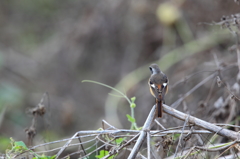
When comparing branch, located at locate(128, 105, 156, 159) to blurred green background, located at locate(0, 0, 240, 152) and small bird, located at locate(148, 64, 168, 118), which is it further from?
blurred green background, located at locate(0, 0, 240, 152)

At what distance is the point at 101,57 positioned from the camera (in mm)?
9141

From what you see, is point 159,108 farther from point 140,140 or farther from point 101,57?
point 101,57

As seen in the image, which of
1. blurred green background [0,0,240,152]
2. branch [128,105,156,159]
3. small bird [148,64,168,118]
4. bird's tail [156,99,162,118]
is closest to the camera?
branch [128,105,156,159]

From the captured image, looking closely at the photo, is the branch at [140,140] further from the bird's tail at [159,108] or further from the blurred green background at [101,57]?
the blurred green background at [101,57]

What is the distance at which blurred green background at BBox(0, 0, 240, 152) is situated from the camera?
709 cm

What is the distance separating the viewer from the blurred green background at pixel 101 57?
709 centimetres

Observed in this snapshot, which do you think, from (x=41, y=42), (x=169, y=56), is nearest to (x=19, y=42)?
(x=41, y=42)

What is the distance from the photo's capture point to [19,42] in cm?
1161

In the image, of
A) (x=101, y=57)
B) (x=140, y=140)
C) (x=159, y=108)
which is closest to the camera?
(x=140, y=140)

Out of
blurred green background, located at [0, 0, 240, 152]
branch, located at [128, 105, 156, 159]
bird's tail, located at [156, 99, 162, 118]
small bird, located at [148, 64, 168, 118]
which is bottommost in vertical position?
branch, located at [128, 105, 156, 159]

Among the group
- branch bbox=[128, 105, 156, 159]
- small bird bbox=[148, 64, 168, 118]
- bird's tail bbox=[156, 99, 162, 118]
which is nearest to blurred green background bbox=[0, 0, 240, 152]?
small bird bbox=[148, 64, 168, 118]

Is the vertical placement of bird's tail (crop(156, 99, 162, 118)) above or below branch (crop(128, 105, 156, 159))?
above

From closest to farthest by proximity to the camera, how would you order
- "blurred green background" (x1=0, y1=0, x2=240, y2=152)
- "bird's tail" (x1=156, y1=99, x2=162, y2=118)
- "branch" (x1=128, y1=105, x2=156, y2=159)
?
"branch" (x1=128, y1=105, x2=156, y2=159) → "bird's tail" (x1=156, y1=99, x2=162, y2=118) → "blurred green background" (x1=0, y1=0, x2=240, y2=152)

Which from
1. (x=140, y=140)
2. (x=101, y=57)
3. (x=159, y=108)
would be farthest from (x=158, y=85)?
(x=101, y=57)
